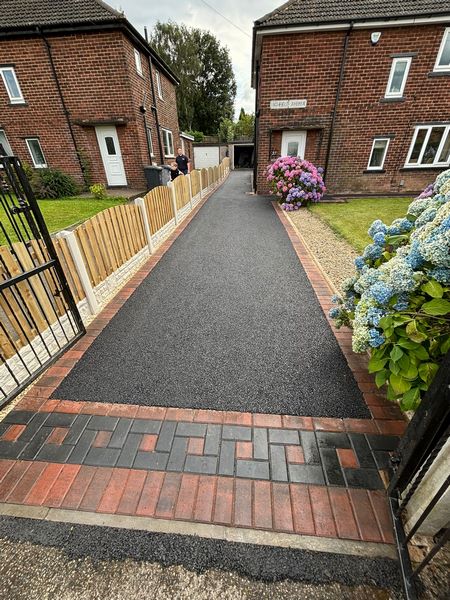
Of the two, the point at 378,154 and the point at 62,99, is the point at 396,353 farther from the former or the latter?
the point at 62,99

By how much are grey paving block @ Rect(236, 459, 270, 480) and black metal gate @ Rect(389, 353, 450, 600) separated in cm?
74

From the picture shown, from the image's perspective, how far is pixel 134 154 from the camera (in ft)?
37.0

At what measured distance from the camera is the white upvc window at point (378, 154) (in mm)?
10336

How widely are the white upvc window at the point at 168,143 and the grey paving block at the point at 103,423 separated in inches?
625

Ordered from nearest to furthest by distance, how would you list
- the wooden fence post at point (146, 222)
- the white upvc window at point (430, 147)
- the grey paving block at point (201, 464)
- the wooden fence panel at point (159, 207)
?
the grey paving block at point (201, 464) → the wooden fence post at point (146, 222) → the wooden fence panel at point (159, 207) → the white upvc window at point (430, 147)

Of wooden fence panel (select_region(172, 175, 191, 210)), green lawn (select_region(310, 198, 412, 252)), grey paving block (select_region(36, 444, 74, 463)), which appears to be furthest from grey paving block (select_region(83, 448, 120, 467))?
wooden fence panel (select_region(172, 175, 191, 210))

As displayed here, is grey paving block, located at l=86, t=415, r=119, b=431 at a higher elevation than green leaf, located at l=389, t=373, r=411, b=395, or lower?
lower

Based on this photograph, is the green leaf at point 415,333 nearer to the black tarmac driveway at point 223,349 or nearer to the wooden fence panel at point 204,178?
the black tarmac driveway at point 223,349

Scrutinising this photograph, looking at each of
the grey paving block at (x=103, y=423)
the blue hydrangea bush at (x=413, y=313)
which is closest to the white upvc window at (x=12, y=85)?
the grey paving block at (x=103, y=423)

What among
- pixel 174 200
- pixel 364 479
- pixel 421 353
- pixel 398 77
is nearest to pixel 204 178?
pixel 174 200

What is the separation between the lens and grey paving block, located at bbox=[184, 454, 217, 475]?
1.79 m

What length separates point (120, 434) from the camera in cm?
204

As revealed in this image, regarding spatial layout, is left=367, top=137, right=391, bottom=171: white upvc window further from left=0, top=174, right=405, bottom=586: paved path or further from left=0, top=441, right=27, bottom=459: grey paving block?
left=0, top=441, right=27, bottom=459: grey paving block

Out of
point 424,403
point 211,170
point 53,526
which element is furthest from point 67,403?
point 211,170
